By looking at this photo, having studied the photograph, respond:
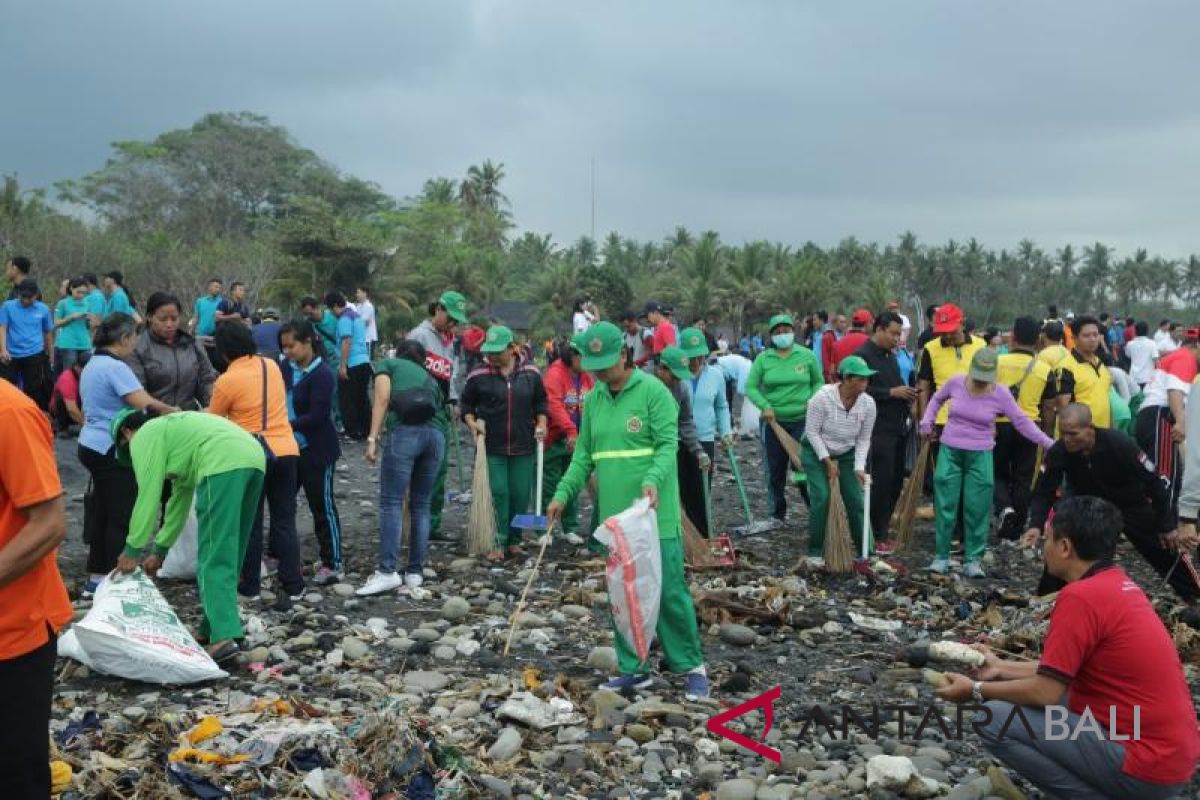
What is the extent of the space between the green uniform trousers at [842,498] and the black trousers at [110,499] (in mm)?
4940

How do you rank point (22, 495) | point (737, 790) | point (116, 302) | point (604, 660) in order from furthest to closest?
point (116, 302), point (604, 660), point (737, 790), point (22, 495)

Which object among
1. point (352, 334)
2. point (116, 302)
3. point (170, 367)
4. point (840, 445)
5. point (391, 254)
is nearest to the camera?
point (170, 367)

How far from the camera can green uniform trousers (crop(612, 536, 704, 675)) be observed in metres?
5.80

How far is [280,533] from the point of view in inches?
292

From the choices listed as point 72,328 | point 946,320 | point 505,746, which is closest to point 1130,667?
point 505,746

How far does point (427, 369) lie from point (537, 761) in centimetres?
432

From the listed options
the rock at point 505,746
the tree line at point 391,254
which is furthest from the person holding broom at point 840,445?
the tree line at point 391,254

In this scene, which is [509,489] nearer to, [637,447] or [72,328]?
[637,447]

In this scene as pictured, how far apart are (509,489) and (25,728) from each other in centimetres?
623

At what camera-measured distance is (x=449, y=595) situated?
8055 millimetres

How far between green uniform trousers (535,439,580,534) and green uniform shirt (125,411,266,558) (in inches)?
155

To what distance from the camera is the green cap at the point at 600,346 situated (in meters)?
5.79

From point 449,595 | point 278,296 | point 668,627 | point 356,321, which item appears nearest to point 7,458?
point 668,627

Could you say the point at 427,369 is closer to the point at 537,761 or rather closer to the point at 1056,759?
the point at 537,761
